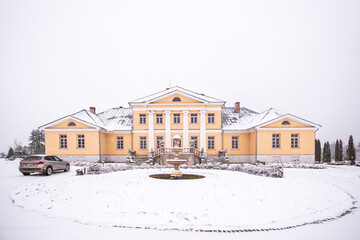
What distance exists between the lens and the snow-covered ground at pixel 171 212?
18.1 feet

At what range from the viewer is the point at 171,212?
6.87 metres

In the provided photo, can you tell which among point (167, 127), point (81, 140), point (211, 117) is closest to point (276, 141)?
point (211, 117)

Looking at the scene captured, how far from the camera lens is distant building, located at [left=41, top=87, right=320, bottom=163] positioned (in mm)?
25859

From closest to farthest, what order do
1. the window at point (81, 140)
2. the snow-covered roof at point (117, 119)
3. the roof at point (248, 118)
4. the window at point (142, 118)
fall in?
1. the roof at point (248, 118)
2. the window at point (81, 140)
3. the window at point (142, 118)
4. the snow-covered roof at point (117, 119)

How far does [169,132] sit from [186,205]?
2043 centimetres

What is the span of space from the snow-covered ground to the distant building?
626 inches

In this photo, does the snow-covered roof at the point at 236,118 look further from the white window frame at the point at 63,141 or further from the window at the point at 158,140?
the white window frame at the point at 63,141

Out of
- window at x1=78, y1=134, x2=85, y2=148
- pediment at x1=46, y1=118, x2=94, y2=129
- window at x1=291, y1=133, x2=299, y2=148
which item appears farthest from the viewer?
window at x1=78, y1=134, x2=85, y2=148

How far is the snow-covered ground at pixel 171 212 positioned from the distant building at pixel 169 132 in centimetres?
1591

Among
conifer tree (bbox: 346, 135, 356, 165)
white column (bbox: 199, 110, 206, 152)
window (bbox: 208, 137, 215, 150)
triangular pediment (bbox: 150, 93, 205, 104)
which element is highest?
triangular pediment (bbox: 150, 93, 205, 104)

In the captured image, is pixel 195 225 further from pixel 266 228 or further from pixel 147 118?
pixel 147 118

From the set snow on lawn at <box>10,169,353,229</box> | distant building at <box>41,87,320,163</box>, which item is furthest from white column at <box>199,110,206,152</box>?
snow on lawn at <box>10,169,353,229</box>

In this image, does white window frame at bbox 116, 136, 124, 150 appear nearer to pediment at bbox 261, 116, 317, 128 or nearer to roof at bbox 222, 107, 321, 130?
roof at bbox 222, 107, 321, 130

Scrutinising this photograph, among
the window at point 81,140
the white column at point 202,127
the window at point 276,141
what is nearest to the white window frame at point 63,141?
the window at point 81,140
